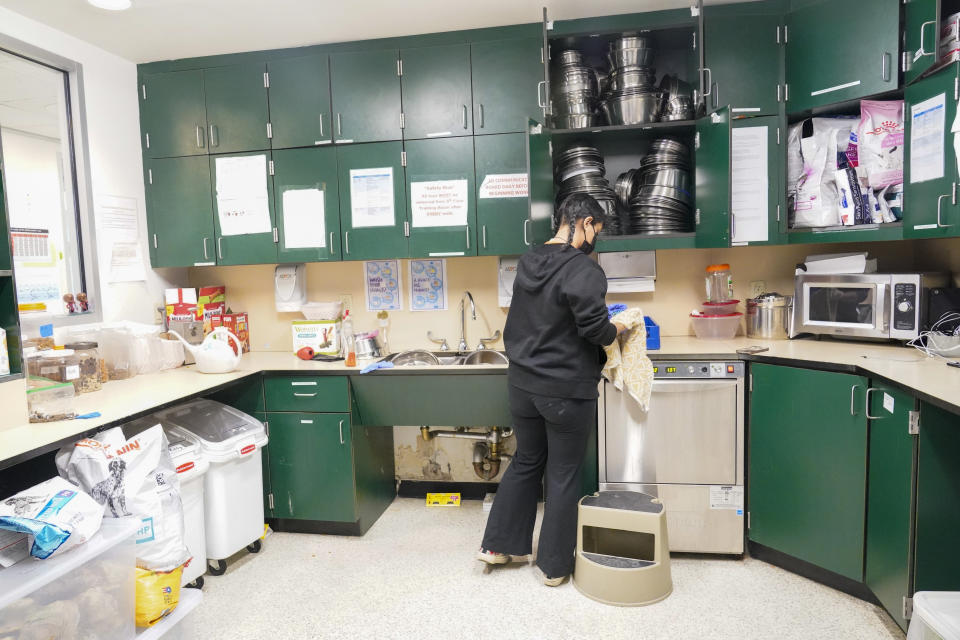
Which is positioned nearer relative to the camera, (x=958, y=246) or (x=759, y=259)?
(x=958, y=246)

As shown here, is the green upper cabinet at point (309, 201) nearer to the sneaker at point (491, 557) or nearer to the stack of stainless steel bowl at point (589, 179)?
the stack of stainless steel bowl at point (589, 179)

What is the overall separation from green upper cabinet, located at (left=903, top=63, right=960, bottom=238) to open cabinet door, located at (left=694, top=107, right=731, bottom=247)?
0.70 m

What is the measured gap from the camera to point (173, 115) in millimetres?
3357

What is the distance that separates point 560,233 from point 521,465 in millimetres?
997

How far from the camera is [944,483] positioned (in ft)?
6.26

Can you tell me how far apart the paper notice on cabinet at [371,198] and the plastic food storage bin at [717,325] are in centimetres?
170

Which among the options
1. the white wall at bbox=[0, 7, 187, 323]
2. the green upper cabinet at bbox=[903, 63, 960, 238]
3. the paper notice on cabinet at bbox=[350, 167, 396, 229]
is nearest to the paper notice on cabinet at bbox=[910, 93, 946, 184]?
the green upper cabinet at bbox=[903, 63, 960, 238]

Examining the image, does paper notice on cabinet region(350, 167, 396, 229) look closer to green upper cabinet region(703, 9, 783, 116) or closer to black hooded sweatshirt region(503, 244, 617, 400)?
black hooded sweatshirt region(503, 244, 617, 400)

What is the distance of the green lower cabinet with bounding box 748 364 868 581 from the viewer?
7.49ft

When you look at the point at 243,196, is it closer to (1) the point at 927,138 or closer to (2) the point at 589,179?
(2) the point at 589,179

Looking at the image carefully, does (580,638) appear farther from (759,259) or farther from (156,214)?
(156,214)

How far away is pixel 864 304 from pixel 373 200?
2.41m

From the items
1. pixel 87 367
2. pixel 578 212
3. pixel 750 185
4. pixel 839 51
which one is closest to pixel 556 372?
pixel 578 212

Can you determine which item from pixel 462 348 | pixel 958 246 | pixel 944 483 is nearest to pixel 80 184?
pixel 462 348
